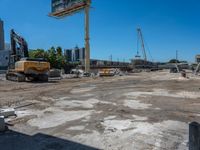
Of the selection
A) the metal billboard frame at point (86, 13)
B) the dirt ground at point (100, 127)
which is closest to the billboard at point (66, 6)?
the metal billboard frame at point (86, 13)

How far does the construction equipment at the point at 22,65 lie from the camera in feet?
77.9

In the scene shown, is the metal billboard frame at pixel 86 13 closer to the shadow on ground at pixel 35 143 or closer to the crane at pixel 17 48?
the crane at pixel 17 48

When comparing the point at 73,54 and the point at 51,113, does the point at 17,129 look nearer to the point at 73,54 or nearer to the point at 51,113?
the point at 51,113

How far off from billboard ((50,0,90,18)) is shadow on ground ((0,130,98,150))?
42.8 meters

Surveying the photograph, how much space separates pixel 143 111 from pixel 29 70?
1658cm

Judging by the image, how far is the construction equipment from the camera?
934 inches

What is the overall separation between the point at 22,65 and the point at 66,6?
26222mm

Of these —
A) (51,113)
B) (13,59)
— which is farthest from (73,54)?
(51,113)

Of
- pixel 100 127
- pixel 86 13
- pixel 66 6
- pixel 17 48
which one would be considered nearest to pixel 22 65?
pixel 17 48

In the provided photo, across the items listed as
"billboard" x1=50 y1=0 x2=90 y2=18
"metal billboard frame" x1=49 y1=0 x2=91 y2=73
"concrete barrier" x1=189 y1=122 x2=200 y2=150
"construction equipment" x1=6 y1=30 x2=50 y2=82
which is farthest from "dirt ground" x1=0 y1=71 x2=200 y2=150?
"billboard" x1=50 y1=0 x2=90 y2=18

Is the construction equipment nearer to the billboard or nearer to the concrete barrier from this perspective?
the concrete barrier

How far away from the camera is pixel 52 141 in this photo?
593cm

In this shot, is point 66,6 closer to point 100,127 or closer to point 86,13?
point 86,13

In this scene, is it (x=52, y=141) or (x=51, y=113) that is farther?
(x=51, y=113)
